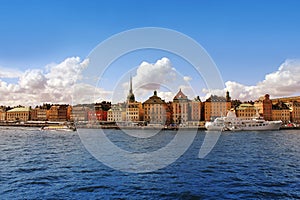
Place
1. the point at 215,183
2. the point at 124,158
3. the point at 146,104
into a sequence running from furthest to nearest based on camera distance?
the point at 146,104 → the point at 124,158 → the point at 215,183

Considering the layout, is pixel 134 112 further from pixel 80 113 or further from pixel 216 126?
pixel 216 126

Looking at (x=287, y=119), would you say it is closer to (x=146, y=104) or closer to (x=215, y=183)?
(x=146, y=104)

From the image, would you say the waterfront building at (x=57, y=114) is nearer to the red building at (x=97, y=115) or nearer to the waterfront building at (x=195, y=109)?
the red building at (x=97, y=115)

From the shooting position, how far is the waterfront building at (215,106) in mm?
103906

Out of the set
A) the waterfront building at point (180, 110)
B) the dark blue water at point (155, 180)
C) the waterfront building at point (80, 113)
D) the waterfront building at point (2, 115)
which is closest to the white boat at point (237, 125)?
the waterfront building at point (180, 110)

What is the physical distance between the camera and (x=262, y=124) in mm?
74938

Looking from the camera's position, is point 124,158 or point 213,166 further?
point 124,158

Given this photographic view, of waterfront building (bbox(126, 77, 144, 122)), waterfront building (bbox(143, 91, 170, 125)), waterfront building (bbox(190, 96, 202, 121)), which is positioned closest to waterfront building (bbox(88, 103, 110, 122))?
waterfront building (bbox(126, 77, 144, 122))

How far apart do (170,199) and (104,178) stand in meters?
5.08

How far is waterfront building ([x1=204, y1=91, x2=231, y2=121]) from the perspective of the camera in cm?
10391

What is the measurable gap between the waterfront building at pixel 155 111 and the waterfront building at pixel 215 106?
13619 mm

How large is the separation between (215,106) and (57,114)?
68.2m

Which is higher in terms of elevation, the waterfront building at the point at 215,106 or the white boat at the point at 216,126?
A: the waterfront building at the point at 215,106

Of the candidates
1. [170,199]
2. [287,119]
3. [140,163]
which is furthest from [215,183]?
[287,119]
